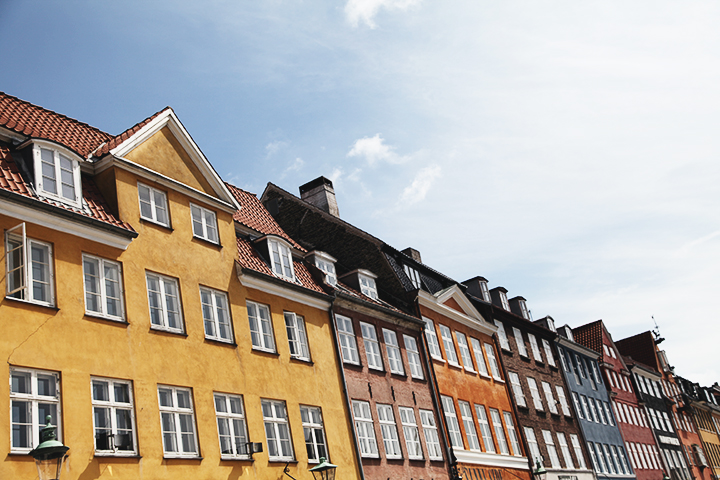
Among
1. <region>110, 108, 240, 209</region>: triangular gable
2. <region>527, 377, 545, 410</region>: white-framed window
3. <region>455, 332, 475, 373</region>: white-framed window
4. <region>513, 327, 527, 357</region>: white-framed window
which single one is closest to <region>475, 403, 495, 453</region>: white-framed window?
<region>455, 332, 475, 373</region>: white-framed window

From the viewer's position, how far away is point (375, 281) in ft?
111

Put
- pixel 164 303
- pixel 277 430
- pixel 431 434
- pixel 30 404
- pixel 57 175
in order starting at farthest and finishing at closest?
pixel 431 434 → pixel 277 430 → pixel 164 303 → pixel 57 175 → pixel 30 404

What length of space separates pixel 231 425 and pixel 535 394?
25418mm

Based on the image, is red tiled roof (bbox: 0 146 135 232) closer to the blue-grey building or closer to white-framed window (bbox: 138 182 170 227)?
white-framed window (bbox: 138 182 170 227)

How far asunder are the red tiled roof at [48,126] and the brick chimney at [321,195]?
16713 mm

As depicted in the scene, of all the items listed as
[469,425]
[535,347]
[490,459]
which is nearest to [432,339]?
[469,425]

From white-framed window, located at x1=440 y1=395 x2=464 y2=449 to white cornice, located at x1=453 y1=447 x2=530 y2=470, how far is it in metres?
0.40

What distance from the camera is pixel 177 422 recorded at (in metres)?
18.0

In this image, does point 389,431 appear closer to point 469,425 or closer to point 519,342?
point 469,425

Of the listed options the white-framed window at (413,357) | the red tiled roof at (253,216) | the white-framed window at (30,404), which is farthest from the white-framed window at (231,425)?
the white-framed window at (413,357)

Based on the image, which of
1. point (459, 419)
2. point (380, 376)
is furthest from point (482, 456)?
point (380, 376)

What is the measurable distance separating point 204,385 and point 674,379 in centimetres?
6380

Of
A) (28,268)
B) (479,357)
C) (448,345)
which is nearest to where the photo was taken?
(28,268)

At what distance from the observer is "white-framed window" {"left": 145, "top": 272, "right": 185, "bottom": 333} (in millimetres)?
18844
